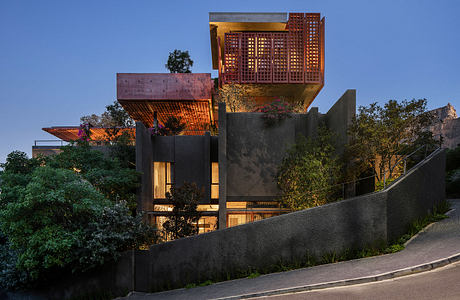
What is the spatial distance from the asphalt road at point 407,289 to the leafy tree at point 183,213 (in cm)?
546

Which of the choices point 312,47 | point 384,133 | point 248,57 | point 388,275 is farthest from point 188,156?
point 312,47

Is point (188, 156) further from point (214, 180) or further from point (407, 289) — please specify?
point (407, 289)

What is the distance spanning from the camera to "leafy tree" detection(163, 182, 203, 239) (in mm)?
10523

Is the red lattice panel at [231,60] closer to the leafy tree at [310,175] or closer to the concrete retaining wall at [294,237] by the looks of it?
the leafy tree at [310,175]

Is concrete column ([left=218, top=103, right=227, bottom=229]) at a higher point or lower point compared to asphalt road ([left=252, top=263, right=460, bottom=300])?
higher

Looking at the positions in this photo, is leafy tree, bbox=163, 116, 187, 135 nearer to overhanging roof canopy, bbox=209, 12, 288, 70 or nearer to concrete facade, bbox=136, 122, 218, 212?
concrete facade, bbox=136, 122, 218, 212

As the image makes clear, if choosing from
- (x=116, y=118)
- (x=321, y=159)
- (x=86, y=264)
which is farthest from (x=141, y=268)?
(x=116, y=118)

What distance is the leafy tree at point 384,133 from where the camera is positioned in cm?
908

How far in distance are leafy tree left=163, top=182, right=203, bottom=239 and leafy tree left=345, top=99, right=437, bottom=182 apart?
6.19 metres

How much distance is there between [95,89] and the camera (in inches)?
7820

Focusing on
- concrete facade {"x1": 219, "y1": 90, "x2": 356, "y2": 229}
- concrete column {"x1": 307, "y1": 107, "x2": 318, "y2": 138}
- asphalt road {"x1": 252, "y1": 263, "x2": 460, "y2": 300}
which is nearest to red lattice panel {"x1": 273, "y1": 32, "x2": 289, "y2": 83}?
concrete facade {"x1": 219, "y1": 90, "x2": 356, "y2": 229}

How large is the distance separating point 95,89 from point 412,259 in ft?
737

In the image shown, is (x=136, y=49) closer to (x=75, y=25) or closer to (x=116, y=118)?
(x=75, y=25)

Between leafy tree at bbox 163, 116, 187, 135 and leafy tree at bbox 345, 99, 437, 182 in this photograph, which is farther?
leafy tree at bbox 163, 116, 187, 135
